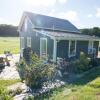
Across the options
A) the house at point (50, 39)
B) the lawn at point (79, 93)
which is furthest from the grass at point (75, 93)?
the house at point (50, 39)

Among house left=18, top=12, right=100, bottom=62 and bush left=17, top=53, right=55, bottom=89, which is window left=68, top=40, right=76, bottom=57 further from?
bush left=17, top=53, right=55, bottom=89

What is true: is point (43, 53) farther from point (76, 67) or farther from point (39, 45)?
point (76, 67)

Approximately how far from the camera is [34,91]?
10375mm

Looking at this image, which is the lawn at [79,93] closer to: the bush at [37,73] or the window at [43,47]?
the bush at [37,73]

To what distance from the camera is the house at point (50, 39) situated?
18.5m

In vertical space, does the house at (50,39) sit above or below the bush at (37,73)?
above

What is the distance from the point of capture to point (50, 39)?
18.8 meters

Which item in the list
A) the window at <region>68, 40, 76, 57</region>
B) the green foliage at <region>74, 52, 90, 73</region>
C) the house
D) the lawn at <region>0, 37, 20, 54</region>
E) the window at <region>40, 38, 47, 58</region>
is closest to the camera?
the green foliage at <region>74, 52, 90, 73</region>

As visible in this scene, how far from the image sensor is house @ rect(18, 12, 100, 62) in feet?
60.6

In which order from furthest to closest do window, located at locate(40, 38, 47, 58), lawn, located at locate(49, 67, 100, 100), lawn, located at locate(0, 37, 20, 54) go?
lawn, located at locate(0, 37, 20, 54)
window, located at locate(40, 38, 47, 58)
lawn, located at locate(49, 67, 100, 100)

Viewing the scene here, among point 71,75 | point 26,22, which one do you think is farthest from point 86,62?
point 26,22

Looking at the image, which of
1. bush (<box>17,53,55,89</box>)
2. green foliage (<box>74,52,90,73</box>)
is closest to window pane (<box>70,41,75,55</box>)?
Result: green foliage (<box>74,52,90,73</box>)

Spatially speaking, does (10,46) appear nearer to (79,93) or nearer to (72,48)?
(72,48)

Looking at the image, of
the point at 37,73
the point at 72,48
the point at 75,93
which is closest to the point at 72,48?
the point at 72,48
